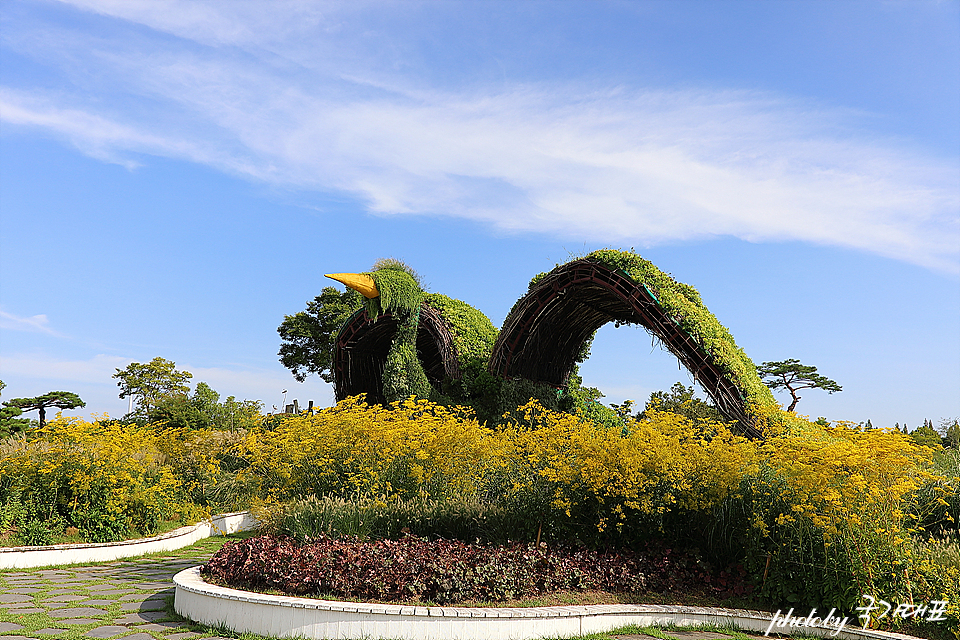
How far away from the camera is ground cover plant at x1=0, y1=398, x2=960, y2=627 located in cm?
536

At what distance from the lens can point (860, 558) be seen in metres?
5.33

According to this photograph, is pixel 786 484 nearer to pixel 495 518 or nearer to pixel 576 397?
pixel 495 518

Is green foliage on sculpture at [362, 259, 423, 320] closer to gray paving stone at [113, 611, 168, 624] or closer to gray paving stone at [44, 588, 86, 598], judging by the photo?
gray paving stone at [44, 588, 86, 598]

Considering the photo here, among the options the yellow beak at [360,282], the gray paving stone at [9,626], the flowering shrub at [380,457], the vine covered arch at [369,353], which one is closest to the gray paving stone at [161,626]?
the gray paving stone at [9,626]

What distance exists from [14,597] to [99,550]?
7.10 feet

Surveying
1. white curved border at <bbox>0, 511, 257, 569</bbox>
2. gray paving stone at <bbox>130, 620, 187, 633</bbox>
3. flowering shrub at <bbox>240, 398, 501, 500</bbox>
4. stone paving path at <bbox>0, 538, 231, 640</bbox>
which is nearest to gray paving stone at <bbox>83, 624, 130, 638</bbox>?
stone paving path at <bbox>0, 538, 231, 640</bbox>

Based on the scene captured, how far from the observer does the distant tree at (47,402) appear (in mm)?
20930

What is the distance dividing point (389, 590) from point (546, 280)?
8130mm

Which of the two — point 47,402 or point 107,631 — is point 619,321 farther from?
point 47,402

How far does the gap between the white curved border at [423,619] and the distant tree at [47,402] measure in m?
19.0

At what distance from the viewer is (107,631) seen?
500 centimetres


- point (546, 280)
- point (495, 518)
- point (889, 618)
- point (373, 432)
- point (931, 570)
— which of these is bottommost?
point (889, 618)

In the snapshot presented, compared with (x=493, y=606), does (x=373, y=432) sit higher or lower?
higher

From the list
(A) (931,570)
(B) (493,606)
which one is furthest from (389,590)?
(A) (931,570)
